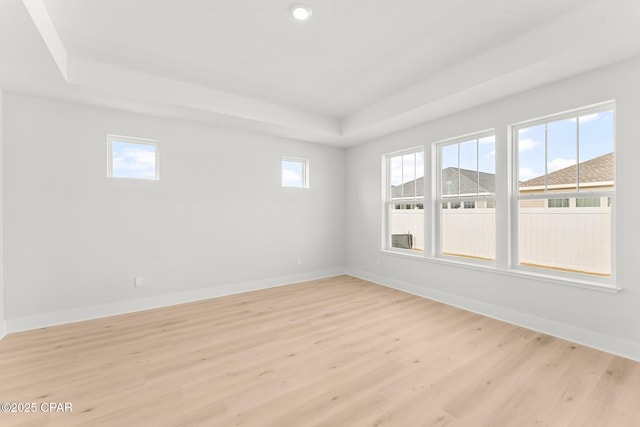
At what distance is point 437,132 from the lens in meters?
3.94

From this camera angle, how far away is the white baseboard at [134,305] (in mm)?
3002

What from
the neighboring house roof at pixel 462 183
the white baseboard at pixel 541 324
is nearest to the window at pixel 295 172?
the neighboring house roof at pixel 462 183

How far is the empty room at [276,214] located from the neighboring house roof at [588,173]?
2 cm

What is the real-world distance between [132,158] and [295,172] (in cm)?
248

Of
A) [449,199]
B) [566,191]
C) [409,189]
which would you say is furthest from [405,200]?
[566,191]

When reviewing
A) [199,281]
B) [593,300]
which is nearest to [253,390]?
[199,281]

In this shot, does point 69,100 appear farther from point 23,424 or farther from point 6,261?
point 23,424

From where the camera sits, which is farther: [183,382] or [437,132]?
[437,132]

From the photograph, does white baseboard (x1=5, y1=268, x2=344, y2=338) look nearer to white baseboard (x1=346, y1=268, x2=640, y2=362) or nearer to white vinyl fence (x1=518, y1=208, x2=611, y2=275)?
white baseboard (x1=346, y1=268, x2=640, y2=362)

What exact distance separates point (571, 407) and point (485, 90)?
2.85m

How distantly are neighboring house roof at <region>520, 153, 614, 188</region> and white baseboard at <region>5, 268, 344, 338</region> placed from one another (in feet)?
12.6

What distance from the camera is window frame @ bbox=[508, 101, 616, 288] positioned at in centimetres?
256

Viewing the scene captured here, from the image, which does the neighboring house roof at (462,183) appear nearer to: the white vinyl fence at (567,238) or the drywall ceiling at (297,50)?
the white vinyl fence at (567,238)

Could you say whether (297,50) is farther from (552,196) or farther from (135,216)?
(552,196)
